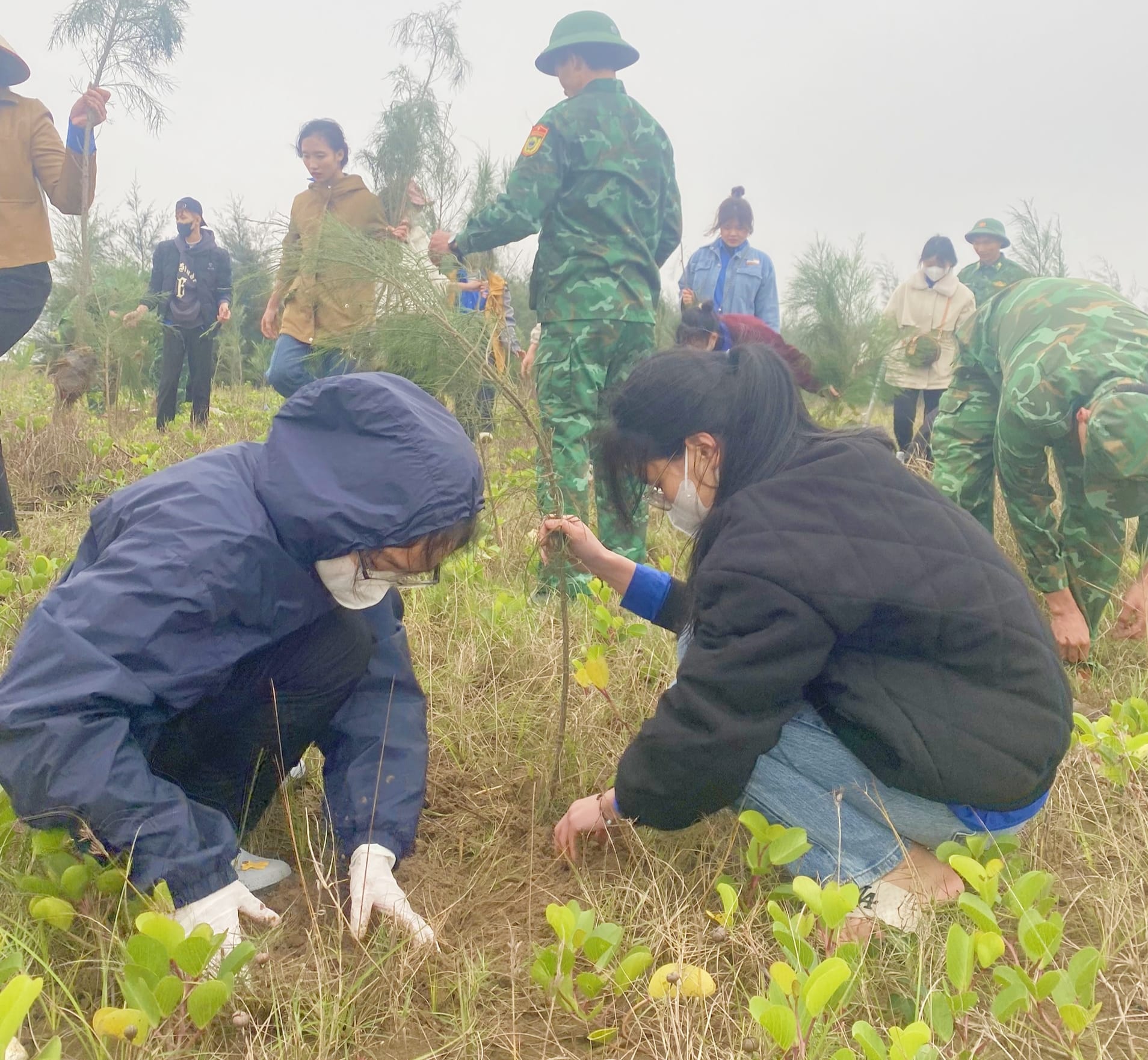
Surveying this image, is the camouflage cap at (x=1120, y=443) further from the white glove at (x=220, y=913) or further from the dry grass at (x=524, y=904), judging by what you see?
the white glove at (x=220, y=913)

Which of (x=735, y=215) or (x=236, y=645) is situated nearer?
(x=236, y=645)

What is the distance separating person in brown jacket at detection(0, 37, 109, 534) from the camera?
3.13m

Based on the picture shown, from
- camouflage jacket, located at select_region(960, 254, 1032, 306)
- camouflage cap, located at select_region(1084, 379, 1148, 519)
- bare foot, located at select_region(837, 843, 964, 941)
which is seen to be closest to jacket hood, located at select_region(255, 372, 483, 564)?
bare foot, located at select_region(837, 843, 964, 941)

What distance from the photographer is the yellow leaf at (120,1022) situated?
1026mm

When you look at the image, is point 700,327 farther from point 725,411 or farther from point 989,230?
point 989,230

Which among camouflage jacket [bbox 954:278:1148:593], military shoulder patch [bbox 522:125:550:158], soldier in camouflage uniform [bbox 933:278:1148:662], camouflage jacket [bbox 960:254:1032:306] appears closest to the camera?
soldier in camouflage uniform [bbox 933:278:1148:662]

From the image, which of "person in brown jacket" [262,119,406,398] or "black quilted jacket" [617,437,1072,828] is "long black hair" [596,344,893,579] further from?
"person in brown jacket" [262,119,406,398]

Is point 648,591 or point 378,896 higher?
point 648,591

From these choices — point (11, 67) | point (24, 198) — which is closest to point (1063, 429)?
point (24, 198)

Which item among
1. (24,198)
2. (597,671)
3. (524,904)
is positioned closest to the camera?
(524,904)

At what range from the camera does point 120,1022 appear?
1.03 metres

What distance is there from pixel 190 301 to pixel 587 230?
405cm

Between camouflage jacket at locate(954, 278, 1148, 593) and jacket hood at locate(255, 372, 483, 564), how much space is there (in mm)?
1791

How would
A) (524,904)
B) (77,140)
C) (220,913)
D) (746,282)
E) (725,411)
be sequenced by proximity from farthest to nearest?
(746,282), (77,140), (524,904), (725,411), (220,913)
